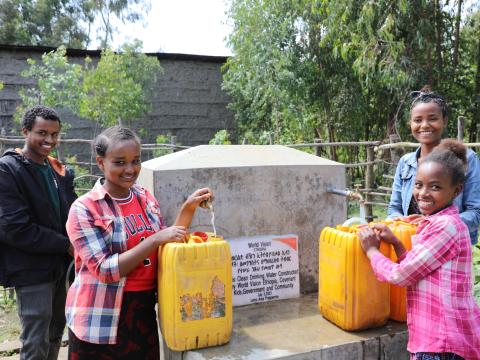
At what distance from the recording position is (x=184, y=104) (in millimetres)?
12672

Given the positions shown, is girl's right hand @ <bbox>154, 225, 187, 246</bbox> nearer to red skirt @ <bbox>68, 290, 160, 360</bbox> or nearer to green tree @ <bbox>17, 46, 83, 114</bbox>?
red skirt @ <bbox>68, 290, 160, 360</bbox>

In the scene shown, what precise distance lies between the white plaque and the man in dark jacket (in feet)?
2.89

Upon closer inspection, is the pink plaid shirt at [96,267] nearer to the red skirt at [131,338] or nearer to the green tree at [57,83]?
the red skirt at [131,338]

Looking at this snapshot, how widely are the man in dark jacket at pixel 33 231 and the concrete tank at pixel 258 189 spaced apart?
0.50 meters

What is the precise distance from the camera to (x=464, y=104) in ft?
28.9

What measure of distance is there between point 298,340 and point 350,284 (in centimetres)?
35

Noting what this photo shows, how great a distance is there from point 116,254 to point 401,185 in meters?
1.50

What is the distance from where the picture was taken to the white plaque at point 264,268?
93.2 inches

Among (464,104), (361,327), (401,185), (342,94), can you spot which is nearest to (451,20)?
(464,104)

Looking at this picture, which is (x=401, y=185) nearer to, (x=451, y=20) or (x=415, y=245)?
(x=415, y=245)

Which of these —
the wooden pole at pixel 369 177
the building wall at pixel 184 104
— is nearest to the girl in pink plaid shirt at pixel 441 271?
the wooden pole at pixel 369 177

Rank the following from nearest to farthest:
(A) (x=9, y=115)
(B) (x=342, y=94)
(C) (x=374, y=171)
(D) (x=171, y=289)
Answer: (D) (x=171, y=289) < (C) (x=374, y=171) < (B) (x=342, y=94) < (A) (x=9, y=115)

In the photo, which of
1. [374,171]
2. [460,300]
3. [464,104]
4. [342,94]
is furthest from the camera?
Result: [342,94]

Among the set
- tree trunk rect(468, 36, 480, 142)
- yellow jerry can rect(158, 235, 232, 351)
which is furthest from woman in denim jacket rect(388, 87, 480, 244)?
tree trunk rect(468, 36, 480, 142)
